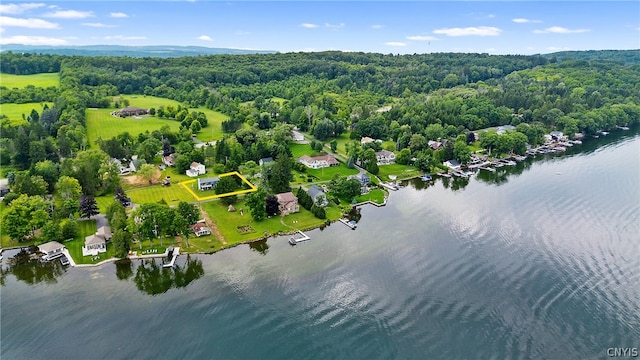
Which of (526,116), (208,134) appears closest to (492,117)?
(526,116)

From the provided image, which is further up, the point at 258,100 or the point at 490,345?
the point at 258,100

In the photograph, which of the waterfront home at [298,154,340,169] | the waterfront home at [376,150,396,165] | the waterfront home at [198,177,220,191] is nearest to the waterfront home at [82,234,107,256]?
the waterfront home at [198,177,220,191]

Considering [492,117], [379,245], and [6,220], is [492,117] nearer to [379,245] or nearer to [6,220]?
[379,245]

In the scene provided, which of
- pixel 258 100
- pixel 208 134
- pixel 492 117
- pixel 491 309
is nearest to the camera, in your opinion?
pixel 491 309

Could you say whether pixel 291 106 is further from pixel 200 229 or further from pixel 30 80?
pixel 30 80

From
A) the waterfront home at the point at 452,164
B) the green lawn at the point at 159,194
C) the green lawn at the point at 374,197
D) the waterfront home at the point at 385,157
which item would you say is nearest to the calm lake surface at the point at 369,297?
the green lawn at the point at 374,197

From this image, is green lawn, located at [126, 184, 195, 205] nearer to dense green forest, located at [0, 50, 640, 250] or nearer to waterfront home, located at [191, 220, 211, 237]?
dense green forest, located at [0, 50, 640, 250]

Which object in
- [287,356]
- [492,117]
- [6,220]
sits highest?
[492,117]
